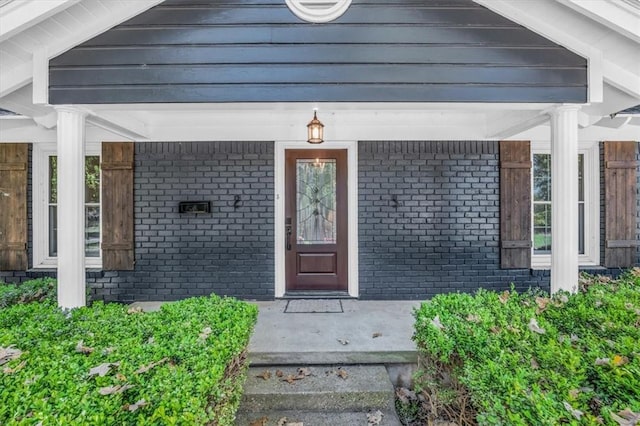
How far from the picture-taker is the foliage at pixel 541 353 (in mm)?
1302

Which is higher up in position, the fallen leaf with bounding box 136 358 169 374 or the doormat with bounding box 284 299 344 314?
the fallen leaf with bounding box 136 358 169 374

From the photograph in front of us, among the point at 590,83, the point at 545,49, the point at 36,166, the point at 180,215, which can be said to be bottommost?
the point at 180,215

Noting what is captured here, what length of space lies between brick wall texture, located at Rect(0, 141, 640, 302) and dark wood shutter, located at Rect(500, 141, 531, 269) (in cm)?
16

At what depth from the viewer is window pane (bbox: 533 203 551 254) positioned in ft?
15.6

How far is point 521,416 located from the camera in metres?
1.29

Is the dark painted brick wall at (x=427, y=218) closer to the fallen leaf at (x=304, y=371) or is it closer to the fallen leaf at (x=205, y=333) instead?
the fallen leaf at (x=304, y=371)

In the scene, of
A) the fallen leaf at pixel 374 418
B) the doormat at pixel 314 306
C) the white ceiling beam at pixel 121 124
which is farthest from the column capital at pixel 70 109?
the fallen leaf at pixel 374 418

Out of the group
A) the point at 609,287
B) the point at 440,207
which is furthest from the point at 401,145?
the point at 609,287

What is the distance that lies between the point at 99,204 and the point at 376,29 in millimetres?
4276

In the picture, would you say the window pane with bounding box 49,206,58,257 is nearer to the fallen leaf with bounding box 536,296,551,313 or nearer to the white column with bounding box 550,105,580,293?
the fallen leaf with bounding box 536,296,551,313

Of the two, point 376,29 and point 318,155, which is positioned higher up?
point 376,29

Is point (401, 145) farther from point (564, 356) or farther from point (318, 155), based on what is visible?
point (564, 356)

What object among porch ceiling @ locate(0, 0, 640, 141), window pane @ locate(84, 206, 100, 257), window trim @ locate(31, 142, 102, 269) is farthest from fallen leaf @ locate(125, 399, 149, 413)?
window pane @ locate(84, 206, 100, 257)

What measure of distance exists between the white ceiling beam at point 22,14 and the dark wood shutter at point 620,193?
6377 millimetres
